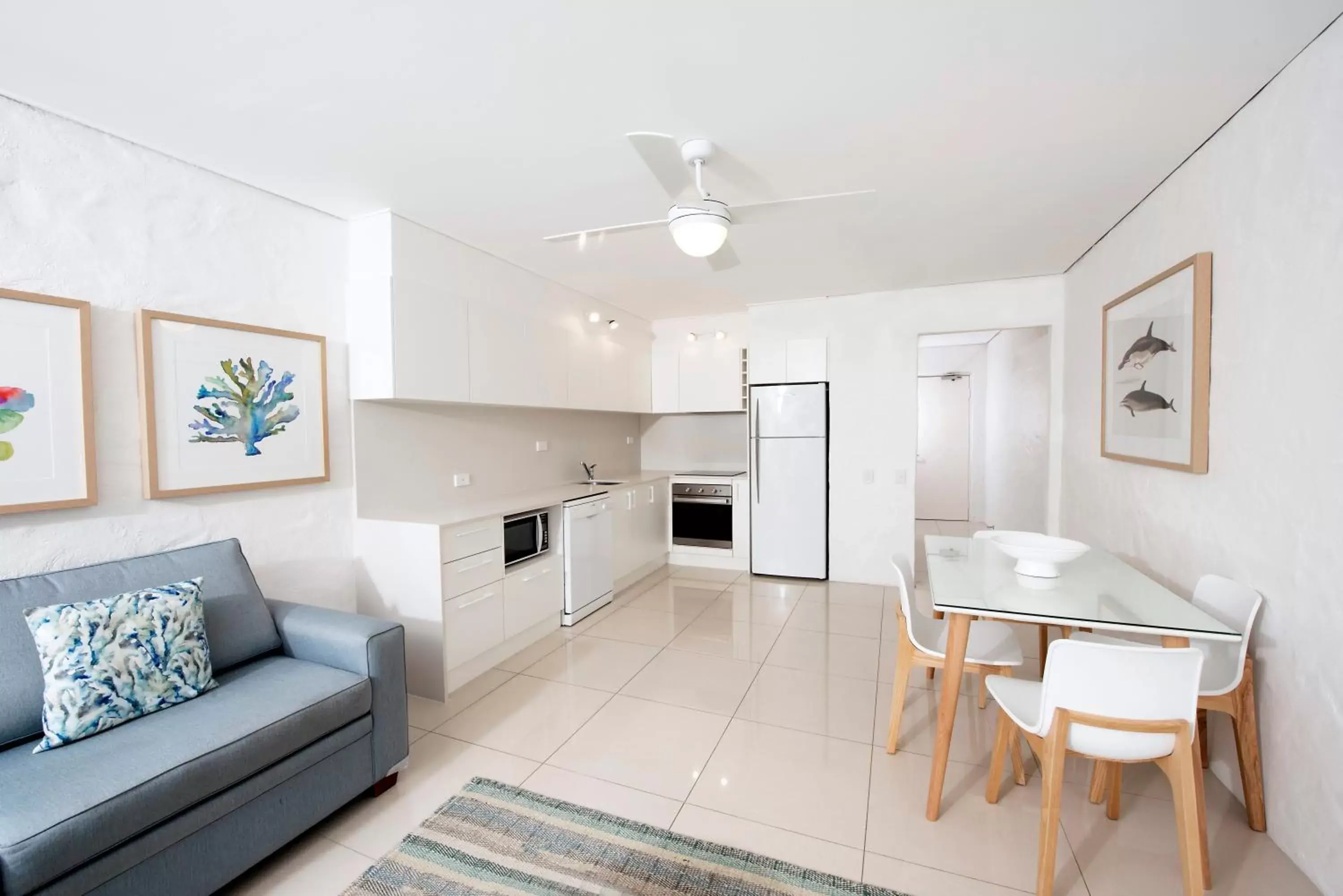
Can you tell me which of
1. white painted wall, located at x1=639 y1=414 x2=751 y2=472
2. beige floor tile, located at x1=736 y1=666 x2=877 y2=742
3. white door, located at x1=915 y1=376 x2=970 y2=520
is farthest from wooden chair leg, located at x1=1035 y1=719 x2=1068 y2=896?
white door, located at x1=915 y1=376 x2=970 y2=520

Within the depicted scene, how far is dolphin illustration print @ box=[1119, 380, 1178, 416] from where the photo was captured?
2547 millimetres

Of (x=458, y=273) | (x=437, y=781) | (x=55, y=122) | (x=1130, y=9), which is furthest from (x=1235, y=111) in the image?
(x=55, y=122)

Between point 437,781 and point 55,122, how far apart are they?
278 cm

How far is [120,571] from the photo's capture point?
2.03 metres

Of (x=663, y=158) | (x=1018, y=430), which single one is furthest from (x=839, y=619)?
(x=663, y=158)

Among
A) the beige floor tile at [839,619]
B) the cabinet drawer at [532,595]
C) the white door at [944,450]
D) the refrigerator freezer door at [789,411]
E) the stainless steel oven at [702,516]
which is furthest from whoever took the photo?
the white door at [944,450]

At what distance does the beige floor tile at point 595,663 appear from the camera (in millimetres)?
3125

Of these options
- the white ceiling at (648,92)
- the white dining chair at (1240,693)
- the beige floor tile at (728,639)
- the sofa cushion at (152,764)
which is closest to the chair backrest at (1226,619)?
the white dining chair at (1240,693)

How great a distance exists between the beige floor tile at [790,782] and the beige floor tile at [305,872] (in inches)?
45.3

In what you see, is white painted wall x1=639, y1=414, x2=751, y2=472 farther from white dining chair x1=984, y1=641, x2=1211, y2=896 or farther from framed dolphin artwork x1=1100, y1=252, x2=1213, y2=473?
white dining chair x1=984, y1=641, x2=1211, y2=896

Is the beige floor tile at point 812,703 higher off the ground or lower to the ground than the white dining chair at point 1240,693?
lower

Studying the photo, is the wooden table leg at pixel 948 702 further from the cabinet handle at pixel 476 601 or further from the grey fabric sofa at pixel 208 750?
the cabinet handle at pixel 476 601

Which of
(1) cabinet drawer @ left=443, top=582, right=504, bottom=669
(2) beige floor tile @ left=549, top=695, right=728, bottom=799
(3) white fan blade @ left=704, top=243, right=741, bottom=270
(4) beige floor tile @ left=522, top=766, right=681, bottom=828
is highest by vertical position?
(3) white fan blade @ left=704, top=243, right=741, bottom=270

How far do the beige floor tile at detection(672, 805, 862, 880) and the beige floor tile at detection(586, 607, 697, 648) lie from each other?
1.55 m
